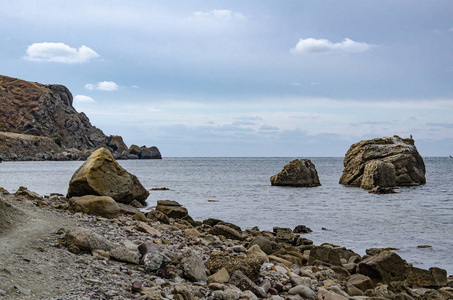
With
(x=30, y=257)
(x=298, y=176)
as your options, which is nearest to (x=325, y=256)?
(x=30, y=257)

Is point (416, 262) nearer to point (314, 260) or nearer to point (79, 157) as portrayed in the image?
point (314, 260)

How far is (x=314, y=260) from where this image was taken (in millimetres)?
12234

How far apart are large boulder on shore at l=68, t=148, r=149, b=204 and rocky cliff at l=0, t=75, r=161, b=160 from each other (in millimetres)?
118354

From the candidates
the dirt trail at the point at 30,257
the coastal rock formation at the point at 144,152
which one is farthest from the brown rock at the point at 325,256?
the coastal rock formation at the point at 144,152

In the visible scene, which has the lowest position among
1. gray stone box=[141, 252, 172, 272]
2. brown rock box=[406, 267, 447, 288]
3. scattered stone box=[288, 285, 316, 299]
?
brown rock box=[406, 267, 447, 288]

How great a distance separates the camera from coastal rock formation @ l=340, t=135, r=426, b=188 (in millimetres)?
50309

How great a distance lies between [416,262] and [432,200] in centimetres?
2251

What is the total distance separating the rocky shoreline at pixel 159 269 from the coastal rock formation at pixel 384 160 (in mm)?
38220

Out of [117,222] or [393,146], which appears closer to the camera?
[117,222]

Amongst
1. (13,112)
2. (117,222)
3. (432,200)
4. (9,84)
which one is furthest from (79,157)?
(117,222)

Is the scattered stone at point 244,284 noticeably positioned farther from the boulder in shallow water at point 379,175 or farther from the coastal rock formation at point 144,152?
the coastal rock formation at point 144,152

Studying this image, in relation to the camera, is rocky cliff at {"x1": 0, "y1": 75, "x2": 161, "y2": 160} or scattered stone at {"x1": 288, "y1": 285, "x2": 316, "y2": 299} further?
rocky cliff at {"x1": 0, "y1": 75, "x2": 161, "y2": 160}

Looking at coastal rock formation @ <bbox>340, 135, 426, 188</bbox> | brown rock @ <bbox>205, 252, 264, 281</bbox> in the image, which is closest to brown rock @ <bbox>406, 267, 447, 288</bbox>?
brown rock @ <bbox>205, 252, 264, 281</bbox>

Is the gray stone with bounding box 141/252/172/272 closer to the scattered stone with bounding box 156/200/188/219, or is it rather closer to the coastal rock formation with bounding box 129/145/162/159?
the scattered stone with bounding box 156/200/188/219
